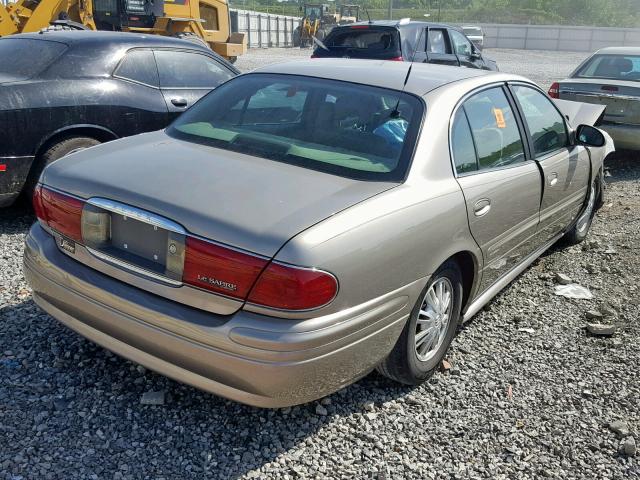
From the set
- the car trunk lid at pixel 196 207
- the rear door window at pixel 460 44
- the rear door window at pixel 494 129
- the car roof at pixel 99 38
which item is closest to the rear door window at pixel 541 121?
the rear door window at pixel 494 129

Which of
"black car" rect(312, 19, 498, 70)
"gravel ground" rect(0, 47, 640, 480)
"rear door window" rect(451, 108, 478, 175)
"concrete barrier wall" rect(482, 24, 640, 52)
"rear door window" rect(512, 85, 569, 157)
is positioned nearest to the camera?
"gravel ground" rect(0, 47, 640, 480)

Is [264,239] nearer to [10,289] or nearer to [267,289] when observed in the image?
[267,289]

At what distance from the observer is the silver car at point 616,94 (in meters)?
7.89

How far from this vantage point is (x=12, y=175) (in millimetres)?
4871

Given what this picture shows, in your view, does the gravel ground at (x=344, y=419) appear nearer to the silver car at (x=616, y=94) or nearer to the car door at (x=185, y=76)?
the car door at (x=185, y=76)

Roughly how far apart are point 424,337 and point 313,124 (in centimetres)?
126

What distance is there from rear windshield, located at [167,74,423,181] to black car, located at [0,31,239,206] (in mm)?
1864

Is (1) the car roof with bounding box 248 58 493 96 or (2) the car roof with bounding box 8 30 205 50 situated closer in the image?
(1) the car roof with bounding box 248 58 493 96

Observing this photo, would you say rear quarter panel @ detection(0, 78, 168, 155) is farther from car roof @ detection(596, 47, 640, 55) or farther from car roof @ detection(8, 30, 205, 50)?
car roof @ detection(596, 47, 640, 55)

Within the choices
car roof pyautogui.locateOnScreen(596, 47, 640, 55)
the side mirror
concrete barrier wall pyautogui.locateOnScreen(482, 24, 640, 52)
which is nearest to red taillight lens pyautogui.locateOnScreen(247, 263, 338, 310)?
the side mirror

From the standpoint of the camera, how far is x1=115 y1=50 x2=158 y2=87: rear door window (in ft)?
18.5

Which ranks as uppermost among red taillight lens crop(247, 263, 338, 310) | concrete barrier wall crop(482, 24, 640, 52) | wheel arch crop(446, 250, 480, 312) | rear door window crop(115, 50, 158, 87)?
concrete barrier wall crop(482, 24, 640, 52)

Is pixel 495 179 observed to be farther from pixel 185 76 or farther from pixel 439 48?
pixel 439 48

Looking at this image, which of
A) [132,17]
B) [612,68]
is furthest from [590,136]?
[132,17]
